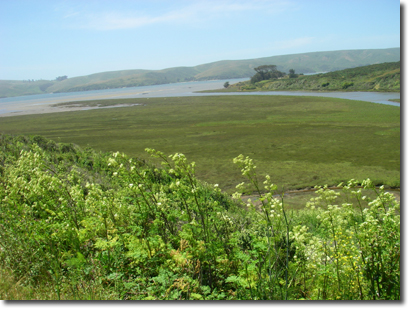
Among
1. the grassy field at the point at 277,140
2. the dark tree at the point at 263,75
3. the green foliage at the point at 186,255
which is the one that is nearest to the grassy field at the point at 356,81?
the dark tree at the point at 263,75

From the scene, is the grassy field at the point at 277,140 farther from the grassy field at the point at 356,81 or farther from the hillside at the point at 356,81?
the hillside at the point at 356,81

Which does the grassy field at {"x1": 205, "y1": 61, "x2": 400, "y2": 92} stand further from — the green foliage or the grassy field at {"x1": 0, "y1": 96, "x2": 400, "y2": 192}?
the green foliage

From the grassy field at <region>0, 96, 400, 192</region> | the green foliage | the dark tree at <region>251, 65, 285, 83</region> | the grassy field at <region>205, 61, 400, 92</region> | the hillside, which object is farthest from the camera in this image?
the dark tree at <region>251, 65, 285, 83</region>

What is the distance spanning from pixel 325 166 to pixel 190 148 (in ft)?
38.0

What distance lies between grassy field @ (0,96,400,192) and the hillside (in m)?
26.2

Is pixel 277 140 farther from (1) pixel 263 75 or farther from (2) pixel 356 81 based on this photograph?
(1) pixel 263 75

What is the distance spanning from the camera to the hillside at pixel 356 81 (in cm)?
6581

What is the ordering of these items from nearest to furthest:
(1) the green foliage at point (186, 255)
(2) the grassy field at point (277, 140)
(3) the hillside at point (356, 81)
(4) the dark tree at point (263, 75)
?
(1) the green foliage at point (186, 255) → (2) the grassy field at point (277, 140) → (3) the hillside at point (356, 81) → (4) the dark tree at point (263, 75)

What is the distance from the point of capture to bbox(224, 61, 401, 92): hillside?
65812 mm

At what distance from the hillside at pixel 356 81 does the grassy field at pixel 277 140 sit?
2620 cm

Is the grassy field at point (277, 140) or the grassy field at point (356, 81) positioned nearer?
the grassy field at point (277, 140)

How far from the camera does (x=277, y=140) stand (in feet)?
88.4

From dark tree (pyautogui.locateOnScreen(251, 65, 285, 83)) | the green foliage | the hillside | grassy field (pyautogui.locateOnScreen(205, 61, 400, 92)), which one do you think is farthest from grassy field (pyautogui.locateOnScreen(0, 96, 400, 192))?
dark tree (pyautogui.locateOnScreen(251, 65, 285, 83))

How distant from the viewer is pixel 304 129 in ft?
101
